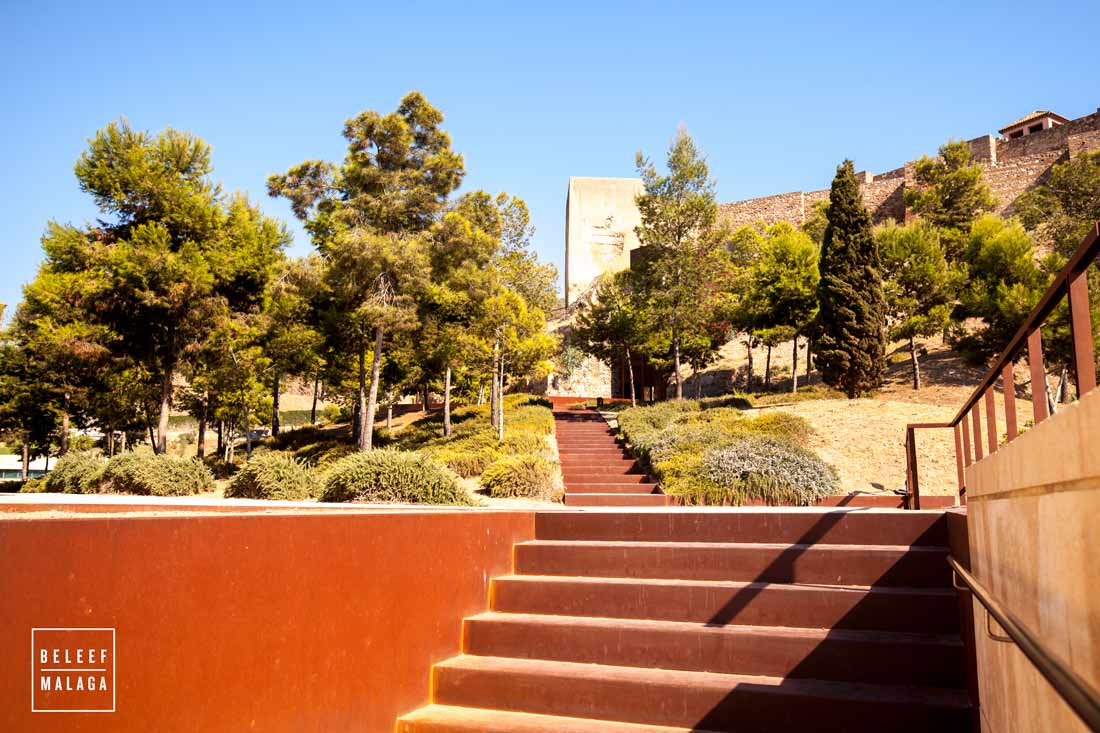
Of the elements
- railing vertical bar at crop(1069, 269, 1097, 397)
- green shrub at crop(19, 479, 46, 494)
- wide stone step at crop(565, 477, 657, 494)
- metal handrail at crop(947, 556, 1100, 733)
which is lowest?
wide stone step at crop(565, 477, 657, 494)

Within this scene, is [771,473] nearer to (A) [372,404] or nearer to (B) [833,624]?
(B) [833,624]

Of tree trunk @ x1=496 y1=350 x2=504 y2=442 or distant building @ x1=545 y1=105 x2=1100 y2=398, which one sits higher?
distant building @ x1=545 y1=105 x2=1100 y2=398

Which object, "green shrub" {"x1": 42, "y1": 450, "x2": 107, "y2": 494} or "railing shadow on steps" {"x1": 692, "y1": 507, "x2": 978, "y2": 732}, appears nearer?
"railing shadow on steps" {"x1": 692, "y1": 507, "x2": 978, "y2": 732}

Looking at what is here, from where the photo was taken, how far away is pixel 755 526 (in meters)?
4.95

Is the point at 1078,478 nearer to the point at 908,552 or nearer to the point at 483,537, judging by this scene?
the point at 908,552

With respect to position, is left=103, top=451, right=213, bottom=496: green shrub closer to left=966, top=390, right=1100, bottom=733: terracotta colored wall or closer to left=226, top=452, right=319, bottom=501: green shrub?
left=226, top=452, right=319, bottom=501: green shrub

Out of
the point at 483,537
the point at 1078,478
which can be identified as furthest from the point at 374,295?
the point at 1078,478

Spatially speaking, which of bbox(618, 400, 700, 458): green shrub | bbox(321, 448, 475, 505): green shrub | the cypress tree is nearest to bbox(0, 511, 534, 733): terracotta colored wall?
bbox(321, 448, 475, 505): green shrub

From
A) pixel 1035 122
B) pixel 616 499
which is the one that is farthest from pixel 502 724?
pixel 1035 122

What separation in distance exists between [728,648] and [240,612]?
8.50 feet

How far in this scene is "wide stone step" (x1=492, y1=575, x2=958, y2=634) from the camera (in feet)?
13.4

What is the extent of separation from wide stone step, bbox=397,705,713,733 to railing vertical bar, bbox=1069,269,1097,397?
8.37 feet

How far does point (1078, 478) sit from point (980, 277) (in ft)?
83.9

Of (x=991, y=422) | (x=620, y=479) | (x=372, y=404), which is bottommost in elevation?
(x=620, y=479)
